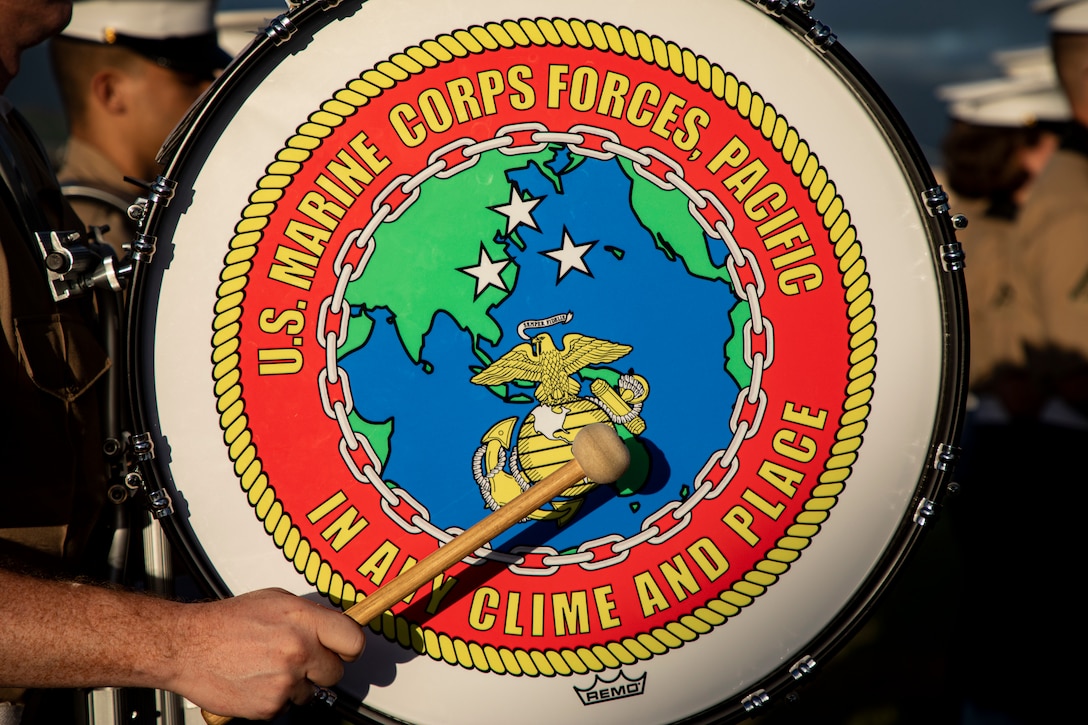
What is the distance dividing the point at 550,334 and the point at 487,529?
33cm

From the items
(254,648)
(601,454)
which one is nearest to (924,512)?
(601,454)

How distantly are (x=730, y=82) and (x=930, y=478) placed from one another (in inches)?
29.3

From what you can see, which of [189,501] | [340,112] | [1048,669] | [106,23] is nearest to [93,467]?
[189,501]

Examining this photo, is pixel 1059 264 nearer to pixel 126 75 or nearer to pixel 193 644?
pixel 193 644

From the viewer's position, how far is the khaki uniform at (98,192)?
232 centimetres

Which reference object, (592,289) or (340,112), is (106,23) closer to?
(340,112)

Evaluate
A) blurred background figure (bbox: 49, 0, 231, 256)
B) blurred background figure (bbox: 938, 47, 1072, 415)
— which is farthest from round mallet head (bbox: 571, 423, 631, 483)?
blurred background figure (bbox: 938, 47, 1072, 415)

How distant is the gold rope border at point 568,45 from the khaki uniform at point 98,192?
67 cm

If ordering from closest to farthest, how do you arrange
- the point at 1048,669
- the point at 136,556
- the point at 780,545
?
the point at 780,545, the point at 136,556, the point at 1048,669

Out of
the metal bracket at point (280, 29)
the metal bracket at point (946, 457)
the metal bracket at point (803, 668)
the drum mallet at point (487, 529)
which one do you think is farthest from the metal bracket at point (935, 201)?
the metal bracket at point (280, 29)

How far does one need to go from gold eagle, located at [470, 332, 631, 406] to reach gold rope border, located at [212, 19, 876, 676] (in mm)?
406

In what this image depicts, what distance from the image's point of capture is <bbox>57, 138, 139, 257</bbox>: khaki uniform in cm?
232

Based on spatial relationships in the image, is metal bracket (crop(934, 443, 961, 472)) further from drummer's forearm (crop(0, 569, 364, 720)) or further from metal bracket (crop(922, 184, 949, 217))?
drummer's forearm (crop(0, 569, 364, 720))

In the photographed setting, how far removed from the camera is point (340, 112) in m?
1.42
